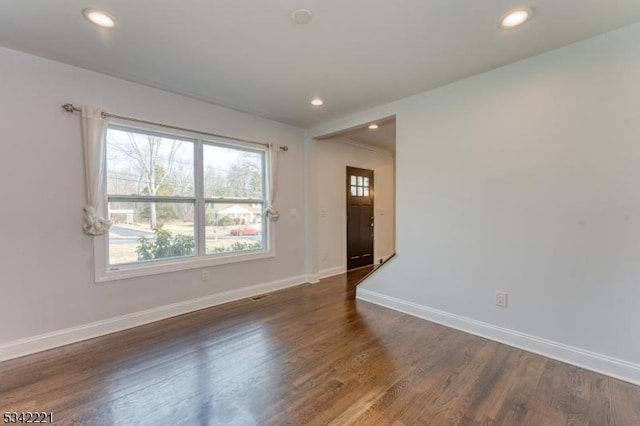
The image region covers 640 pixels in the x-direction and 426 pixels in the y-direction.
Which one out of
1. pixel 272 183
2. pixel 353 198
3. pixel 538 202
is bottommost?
pixel 538 202

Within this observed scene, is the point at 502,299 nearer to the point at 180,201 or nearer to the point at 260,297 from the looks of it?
the point at 260,297

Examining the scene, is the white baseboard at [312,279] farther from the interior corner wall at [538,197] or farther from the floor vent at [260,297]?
the interior corner wall at [538,197]

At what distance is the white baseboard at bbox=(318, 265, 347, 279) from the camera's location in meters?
5.07

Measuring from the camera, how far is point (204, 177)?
12.0 ft

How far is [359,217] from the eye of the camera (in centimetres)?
583

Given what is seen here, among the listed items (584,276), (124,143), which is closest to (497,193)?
(584,276)

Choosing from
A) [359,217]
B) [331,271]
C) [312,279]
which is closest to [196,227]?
[312,279]

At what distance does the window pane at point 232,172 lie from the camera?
12.2ft

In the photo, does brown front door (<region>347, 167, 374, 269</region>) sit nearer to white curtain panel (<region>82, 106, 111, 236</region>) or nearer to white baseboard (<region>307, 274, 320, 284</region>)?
white baseboard (<region>307, 274, 320, 284</region>)

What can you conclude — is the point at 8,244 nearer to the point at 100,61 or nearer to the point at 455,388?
the point at 100,61

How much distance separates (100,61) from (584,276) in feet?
15.0

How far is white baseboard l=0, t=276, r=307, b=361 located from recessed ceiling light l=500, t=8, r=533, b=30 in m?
3.92

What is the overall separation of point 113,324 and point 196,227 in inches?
51.3

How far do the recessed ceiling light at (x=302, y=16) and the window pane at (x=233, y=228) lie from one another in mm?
2487
